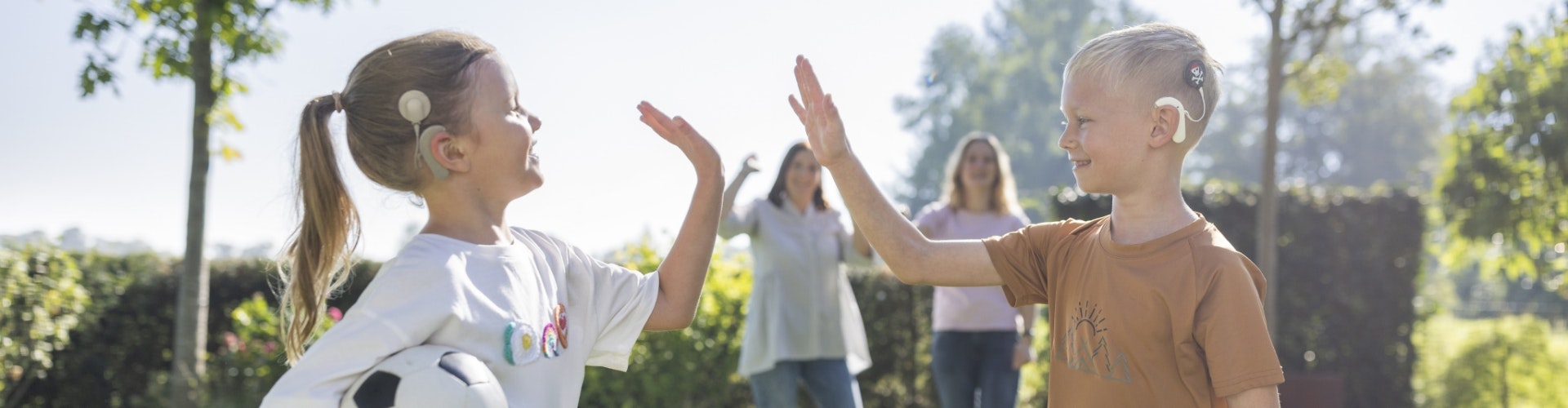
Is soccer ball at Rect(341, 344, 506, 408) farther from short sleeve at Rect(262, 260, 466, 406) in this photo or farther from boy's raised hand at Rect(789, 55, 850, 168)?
boy's raised hand at Rect(789, 55, 850, 168)

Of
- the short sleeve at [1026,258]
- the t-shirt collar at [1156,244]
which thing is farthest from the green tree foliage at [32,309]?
the t-shirt collar at [1156,244]

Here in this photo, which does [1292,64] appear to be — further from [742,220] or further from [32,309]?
[32,309]

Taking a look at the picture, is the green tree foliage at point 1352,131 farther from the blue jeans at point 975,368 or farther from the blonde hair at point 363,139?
the blonde hair at point 363,139

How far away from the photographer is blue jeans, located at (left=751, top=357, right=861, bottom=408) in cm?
579

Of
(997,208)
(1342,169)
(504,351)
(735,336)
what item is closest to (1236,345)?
(504,351)

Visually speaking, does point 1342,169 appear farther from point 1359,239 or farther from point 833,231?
point 833,231

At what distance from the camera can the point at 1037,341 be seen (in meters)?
10.6

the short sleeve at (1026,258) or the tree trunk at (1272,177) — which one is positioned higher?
the tree trunk at (1272,177)

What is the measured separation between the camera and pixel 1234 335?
204cm

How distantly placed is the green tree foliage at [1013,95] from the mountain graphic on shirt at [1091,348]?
43.4m

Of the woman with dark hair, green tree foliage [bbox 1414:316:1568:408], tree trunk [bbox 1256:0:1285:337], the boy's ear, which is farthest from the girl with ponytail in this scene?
green tree foliage [bbox 1414:316:1568:408]

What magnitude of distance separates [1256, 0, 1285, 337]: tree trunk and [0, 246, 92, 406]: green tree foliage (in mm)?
8022

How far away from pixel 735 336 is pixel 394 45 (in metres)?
5.95

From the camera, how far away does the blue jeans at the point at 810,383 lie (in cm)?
579
